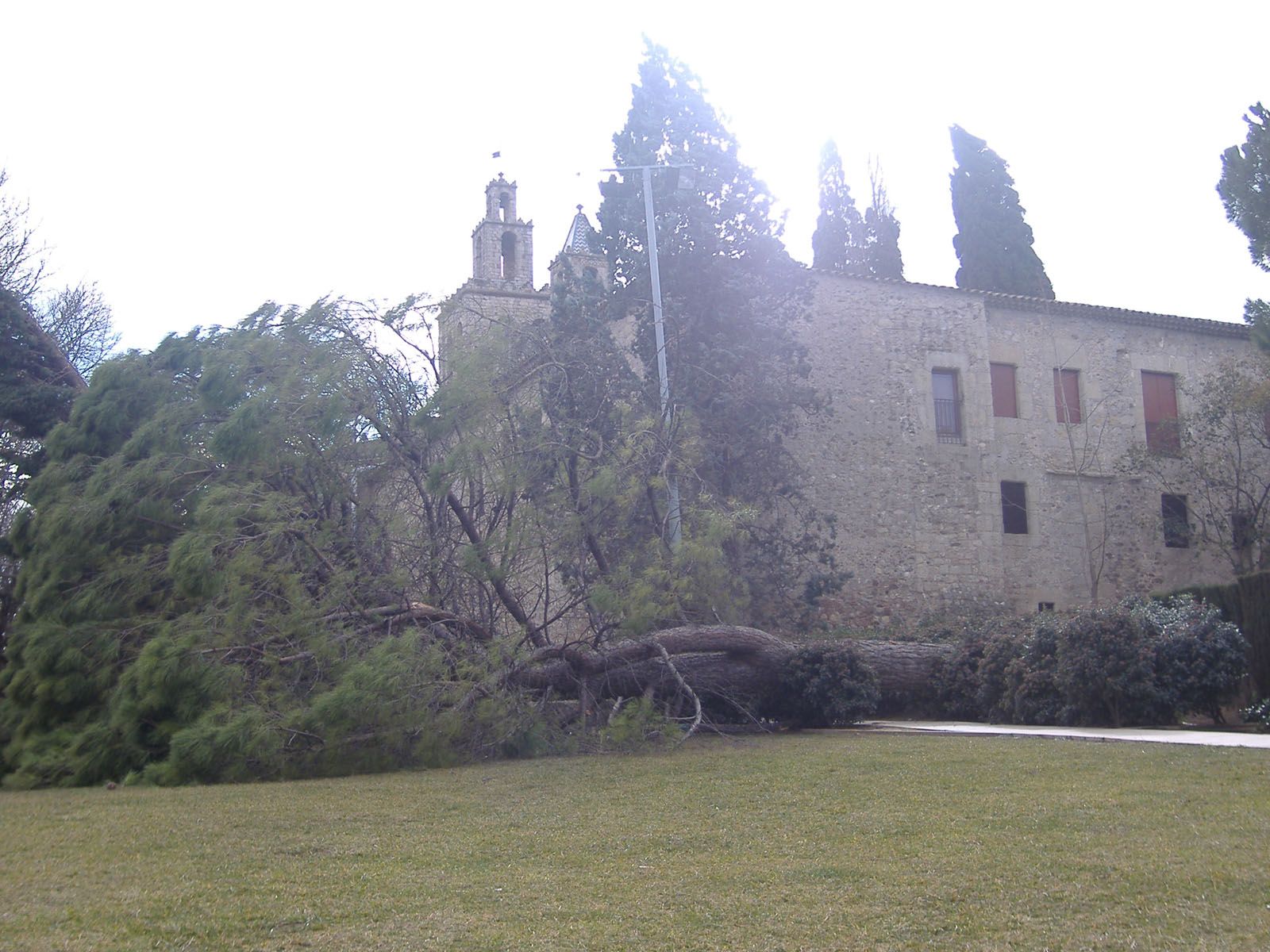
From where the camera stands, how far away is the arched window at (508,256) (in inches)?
1271

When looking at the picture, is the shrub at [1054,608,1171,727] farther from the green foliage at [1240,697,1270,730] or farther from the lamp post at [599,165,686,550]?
the lamp post at [599,165,686,550]

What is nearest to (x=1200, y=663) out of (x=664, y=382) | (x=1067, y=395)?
(x=664, y=382)

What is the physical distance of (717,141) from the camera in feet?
75.8

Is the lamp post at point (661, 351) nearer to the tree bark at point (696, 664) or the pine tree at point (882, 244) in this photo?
the tree bark at point (696, 664)

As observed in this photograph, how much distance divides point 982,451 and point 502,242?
14.7m

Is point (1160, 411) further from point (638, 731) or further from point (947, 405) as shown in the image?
point (638, 731)

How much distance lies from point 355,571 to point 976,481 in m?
17.0

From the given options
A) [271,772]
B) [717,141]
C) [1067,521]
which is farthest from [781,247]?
[271,772]

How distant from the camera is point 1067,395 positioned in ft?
84.8

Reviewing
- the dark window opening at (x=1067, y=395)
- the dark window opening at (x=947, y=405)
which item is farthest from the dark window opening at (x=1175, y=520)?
the dark window opening at (x=947, y=405)

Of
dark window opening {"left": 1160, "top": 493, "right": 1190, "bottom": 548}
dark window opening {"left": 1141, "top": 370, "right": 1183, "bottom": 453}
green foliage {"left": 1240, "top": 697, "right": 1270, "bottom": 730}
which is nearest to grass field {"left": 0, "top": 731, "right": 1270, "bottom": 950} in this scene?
green foliage {"left": 1240, "top": 697, "right": 1270, "bottom": 730}

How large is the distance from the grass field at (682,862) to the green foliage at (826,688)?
4.26 metres

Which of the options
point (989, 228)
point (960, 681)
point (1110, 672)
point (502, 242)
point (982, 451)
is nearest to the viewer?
point (1110, 672)

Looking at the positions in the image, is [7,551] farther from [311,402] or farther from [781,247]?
[781,247]
